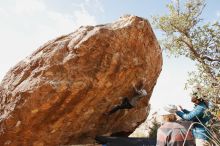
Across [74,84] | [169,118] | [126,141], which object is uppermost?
[74,84]

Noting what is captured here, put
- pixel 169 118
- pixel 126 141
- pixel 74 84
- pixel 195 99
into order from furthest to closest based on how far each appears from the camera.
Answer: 1. pixel 74 84
2. pixel 126 141
3. pixel 195 99
4. pixel 169 118

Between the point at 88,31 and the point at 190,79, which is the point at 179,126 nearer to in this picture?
the point at 190,79

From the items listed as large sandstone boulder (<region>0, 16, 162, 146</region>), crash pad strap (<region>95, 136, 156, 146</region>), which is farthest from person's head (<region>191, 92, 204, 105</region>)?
large sandstone boulder (<region>0, 16, 162, 146</region>)

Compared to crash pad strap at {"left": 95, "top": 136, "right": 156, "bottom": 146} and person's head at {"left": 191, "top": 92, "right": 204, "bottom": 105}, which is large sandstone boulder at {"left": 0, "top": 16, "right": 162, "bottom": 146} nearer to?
crash pad strap at {"left": 95, "top": 136, "right": 156, "bottom": 146}

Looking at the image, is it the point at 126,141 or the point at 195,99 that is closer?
the point at 195,99

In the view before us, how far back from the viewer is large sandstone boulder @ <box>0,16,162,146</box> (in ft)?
35.6

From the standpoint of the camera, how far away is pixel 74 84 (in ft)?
36.7

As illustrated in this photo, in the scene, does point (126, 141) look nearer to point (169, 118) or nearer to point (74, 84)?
point (74, 84)

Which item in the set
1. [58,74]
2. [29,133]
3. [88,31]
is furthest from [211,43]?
[29,133]

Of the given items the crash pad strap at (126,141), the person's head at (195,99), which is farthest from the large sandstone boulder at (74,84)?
the person's head at (195,99)

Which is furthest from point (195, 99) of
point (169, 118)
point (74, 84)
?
point (74, 84)

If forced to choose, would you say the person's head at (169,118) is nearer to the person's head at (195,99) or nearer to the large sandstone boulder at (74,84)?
the person's head at (195,99)

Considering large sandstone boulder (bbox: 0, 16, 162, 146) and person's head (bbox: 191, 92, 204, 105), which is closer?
person's head (bbox: 191, 92, 204, 105)

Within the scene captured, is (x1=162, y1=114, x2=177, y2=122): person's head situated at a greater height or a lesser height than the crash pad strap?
greater
